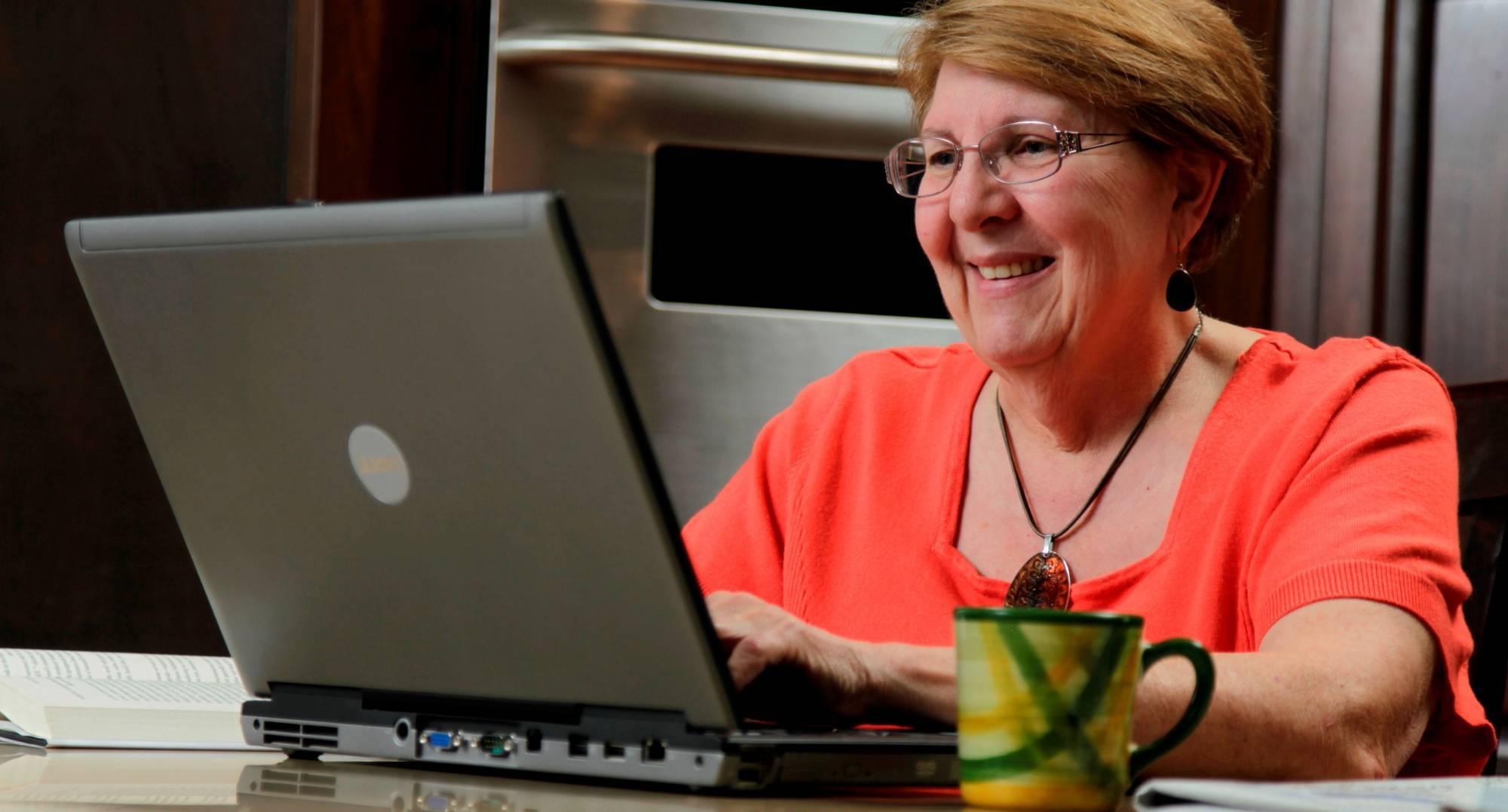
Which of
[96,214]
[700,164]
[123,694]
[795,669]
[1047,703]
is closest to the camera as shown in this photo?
[1047,703]

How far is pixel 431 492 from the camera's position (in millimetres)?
741

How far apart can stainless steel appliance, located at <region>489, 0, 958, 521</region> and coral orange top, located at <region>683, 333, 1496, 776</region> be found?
529mm

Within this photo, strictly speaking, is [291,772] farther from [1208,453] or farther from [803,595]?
[1208,453]

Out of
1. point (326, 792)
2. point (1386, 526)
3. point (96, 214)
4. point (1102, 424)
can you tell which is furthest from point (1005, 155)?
point (96, 214)

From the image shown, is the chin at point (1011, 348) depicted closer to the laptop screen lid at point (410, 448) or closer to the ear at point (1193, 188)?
the ear at point (1193, 188)

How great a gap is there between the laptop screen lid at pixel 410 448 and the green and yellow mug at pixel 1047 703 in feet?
0.37

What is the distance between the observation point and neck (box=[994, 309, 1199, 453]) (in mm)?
1346

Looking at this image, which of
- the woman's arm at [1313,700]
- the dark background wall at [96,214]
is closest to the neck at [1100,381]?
the woman's arm at [1313,700]

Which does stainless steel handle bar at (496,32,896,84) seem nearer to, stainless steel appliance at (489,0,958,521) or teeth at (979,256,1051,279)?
stainless steel appliance at (489,0,958,521)

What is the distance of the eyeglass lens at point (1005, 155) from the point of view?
1.28 m

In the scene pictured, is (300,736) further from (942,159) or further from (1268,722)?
(942,159)

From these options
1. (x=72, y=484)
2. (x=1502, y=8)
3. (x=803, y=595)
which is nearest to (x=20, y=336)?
(x=72, y=484)

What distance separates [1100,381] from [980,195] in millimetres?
190

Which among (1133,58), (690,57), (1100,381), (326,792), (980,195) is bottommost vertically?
(326,792)
